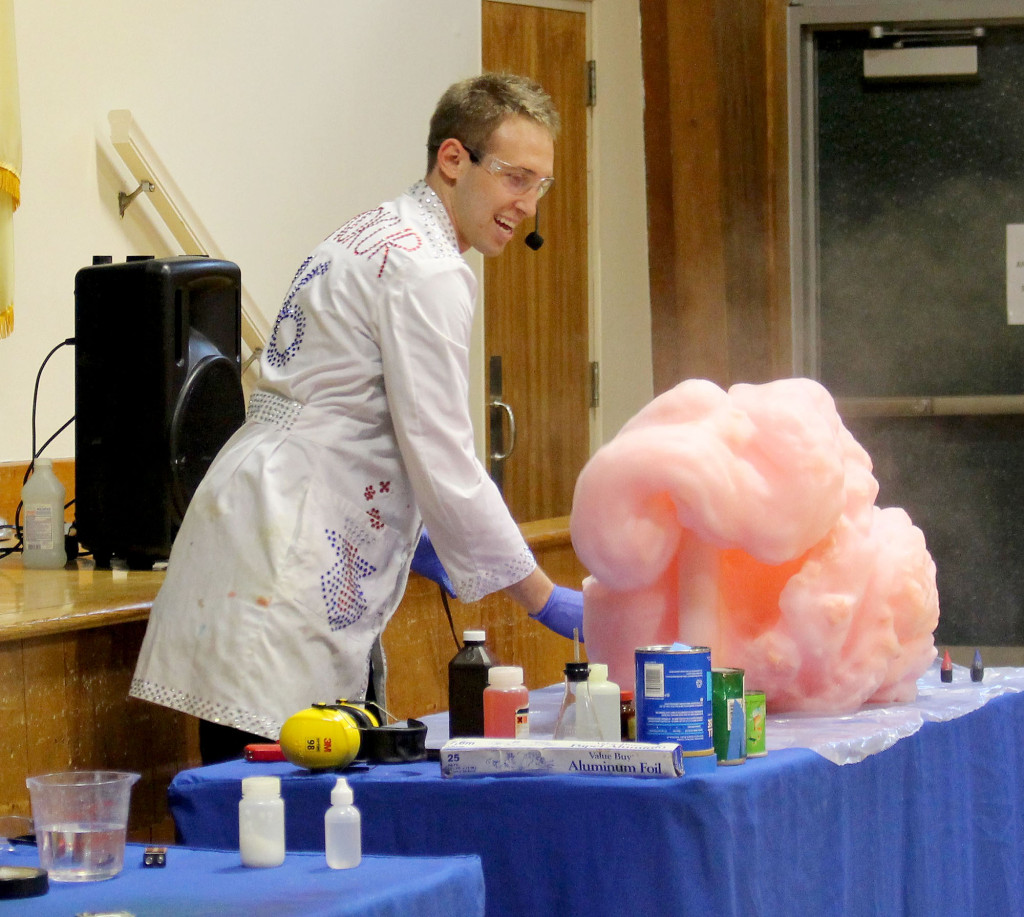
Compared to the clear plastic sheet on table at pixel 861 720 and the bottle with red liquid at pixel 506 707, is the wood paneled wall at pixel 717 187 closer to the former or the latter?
the clear plastic sheet on table at pixel 861 720

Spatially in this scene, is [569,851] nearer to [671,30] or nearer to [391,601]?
[391,601]

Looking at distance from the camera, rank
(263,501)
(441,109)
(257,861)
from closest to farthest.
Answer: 1. (257,861)
2. (263,501)
3. (441,109)

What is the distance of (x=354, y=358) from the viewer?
6.64ft

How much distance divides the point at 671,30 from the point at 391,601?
1.99 metres

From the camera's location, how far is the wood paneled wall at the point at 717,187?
3.50 meters

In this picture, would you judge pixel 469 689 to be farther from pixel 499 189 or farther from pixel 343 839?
pixel 499 189

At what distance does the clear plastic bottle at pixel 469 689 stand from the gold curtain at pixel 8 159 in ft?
5.98

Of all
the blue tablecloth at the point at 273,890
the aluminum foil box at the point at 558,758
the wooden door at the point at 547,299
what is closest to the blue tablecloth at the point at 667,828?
the aluminum foil box at the point at 558,758

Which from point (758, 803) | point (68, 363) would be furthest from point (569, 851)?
point (68, 363)

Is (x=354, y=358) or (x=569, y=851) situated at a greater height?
(x=354, y=358)

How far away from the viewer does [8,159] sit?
3299 mm

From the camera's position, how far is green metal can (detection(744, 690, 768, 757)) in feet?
5.82

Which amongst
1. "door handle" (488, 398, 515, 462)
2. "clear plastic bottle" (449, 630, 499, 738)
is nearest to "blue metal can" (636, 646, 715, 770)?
"clear plastic bottle" (449, 630, 499, 738)

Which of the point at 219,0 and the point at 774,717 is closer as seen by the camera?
the point at 774,717
